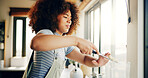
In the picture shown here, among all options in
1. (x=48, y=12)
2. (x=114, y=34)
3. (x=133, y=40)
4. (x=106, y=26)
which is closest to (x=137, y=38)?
(x=133, y=40)

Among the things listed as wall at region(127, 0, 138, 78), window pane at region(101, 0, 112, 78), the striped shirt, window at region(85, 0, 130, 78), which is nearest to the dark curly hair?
the striped shirt

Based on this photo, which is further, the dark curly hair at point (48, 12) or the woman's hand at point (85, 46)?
the dark curly hair at point (48, 12)

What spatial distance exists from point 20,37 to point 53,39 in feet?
14.2

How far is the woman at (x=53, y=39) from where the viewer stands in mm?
894

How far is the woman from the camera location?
2.93 ft

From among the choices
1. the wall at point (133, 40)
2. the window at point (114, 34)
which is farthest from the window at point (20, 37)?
the wall at point (133, 40)

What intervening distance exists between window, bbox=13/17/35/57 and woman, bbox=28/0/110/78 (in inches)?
148

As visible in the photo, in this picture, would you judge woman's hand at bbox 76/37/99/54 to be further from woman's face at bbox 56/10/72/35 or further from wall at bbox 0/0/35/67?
wall at bbox 0/0/35/67

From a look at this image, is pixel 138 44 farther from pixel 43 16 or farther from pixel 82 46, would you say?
pixel 43 16

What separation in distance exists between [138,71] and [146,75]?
0.06 meters

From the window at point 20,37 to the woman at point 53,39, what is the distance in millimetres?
3756

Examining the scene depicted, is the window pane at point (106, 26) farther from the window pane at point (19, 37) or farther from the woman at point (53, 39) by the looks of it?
the window pane at point (19, 37)

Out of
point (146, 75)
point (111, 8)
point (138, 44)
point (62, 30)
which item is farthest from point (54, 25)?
point (111, 8)

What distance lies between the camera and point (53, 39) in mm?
854
